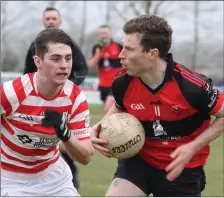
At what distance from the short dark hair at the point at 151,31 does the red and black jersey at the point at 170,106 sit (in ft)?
0.62

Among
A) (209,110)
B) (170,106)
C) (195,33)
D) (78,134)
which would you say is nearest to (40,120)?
(78,134)

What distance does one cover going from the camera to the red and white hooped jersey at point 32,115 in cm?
508

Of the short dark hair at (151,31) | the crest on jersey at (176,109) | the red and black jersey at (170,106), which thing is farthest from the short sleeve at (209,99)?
the short dark hair at (151,31)

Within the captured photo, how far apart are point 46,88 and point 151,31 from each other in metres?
0.97

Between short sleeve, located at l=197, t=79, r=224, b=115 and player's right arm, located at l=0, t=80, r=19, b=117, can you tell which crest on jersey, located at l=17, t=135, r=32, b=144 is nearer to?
player's right arm, located at l=0, t=80, r=19, b=117

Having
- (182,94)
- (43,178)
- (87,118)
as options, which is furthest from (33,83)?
(182,94)

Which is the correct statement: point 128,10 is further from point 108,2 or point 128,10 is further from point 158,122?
point 158,122

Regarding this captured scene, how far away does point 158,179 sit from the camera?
16.8 feet

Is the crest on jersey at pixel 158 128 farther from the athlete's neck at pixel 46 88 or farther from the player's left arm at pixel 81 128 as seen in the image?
Result: the athlete's neck at pixel 46 88

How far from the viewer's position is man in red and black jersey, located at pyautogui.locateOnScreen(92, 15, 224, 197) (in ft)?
15.9

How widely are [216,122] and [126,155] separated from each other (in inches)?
29.2

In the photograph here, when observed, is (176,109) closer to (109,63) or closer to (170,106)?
(170,106)

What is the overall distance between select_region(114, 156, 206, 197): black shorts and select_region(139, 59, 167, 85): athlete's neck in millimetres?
678

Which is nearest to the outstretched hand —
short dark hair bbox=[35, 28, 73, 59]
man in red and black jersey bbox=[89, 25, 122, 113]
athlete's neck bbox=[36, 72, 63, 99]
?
athlete's neck bbox=[36, 72, 63, 99]
